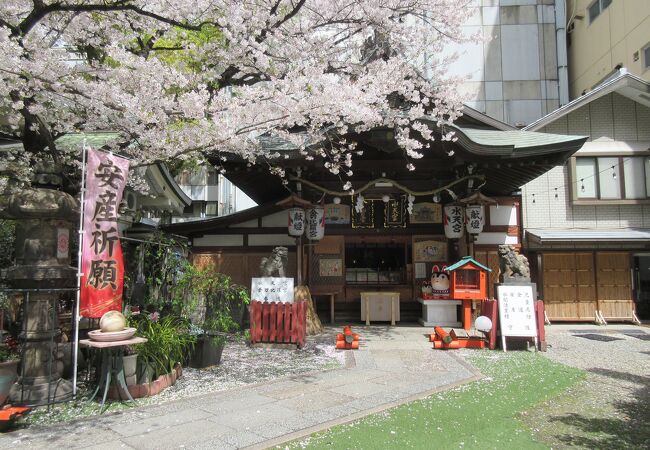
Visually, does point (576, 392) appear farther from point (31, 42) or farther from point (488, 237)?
point (31, 42)

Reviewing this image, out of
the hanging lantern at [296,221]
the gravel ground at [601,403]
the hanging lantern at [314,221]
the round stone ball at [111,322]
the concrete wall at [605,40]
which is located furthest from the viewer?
the concrete wall at [605,40]

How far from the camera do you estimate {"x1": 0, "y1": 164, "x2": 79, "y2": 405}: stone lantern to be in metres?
5.80

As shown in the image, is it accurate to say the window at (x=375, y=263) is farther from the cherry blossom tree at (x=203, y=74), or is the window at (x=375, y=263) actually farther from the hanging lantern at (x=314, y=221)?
the cherry blossom tree at (x=203, y=74)

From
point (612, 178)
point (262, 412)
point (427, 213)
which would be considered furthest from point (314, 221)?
point (612, 178)

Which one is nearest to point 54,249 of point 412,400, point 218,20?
point 218,20

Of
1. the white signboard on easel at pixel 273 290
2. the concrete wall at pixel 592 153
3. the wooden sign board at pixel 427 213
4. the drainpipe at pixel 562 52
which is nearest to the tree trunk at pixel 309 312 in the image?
the white signboard on easel at pixel 273 290

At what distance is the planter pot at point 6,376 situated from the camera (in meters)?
5.45

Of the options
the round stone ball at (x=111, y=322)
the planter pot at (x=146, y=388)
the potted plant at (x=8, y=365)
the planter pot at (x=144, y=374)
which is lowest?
the planter pot at (x=146, y=388)

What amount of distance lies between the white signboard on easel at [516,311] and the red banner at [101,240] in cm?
747

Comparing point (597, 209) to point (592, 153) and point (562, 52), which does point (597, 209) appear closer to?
point (592, 153)

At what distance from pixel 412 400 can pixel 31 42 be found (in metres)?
7.25

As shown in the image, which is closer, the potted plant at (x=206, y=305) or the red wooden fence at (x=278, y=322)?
the potted plant at (x=206, y=305)

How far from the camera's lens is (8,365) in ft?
19.1

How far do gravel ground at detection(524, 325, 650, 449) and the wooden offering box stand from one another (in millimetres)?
2050
